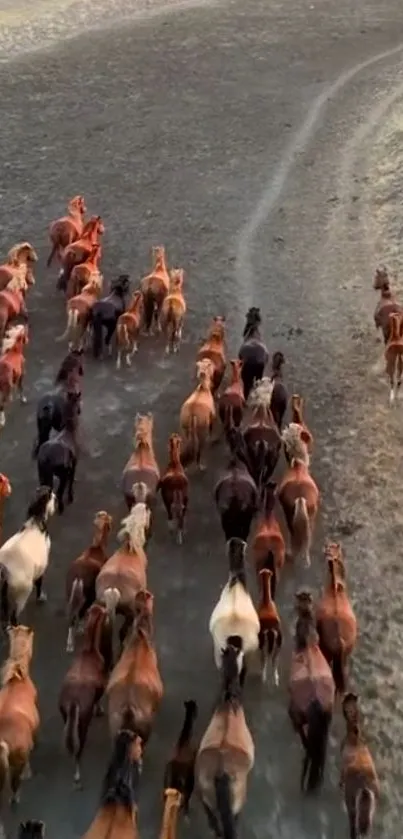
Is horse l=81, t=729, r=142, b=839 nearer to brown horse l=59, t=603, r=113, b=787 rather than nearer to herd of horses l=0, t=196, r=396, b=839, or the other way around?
herd of horses l=0, t=196, r=396, b=839

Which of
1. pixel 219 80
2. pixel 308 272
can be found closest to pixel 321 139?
pixel 219 80

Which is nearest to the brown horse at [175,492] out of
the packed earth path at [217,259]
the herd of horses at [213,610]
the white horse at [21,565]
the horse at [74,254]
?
the herd of horses at [213,610]

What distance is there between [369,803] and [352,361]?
16.6 ft

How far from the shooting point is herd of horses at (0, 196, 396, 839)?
5.20 m

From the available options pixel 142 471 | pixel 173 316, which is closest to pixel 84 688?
pixel 142 471

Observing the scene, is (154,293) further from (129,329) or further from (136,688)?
(136,688)

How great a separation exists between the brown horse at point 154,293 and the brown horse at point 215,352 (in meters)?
0.75

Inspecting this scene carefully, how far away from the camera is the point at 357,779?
17.2 feet

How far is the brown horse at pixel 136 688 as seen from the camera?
547 centimetres

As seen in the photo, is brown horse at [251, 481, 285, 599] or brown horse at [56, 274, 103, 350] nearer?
brown horse at [251, 481, 285, 599]

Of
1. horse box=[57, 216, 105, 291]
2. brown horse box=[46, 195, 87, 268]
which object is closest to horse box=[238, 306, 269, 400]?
horse box=[57, 216, 105, 291]

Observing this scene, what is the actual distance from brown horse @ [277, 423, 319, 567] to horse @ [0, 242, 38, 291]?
3.67m

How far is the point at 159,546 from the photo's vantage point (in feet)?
Answer: 24.3

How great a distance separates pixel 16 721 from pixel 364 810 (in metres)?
1.72
